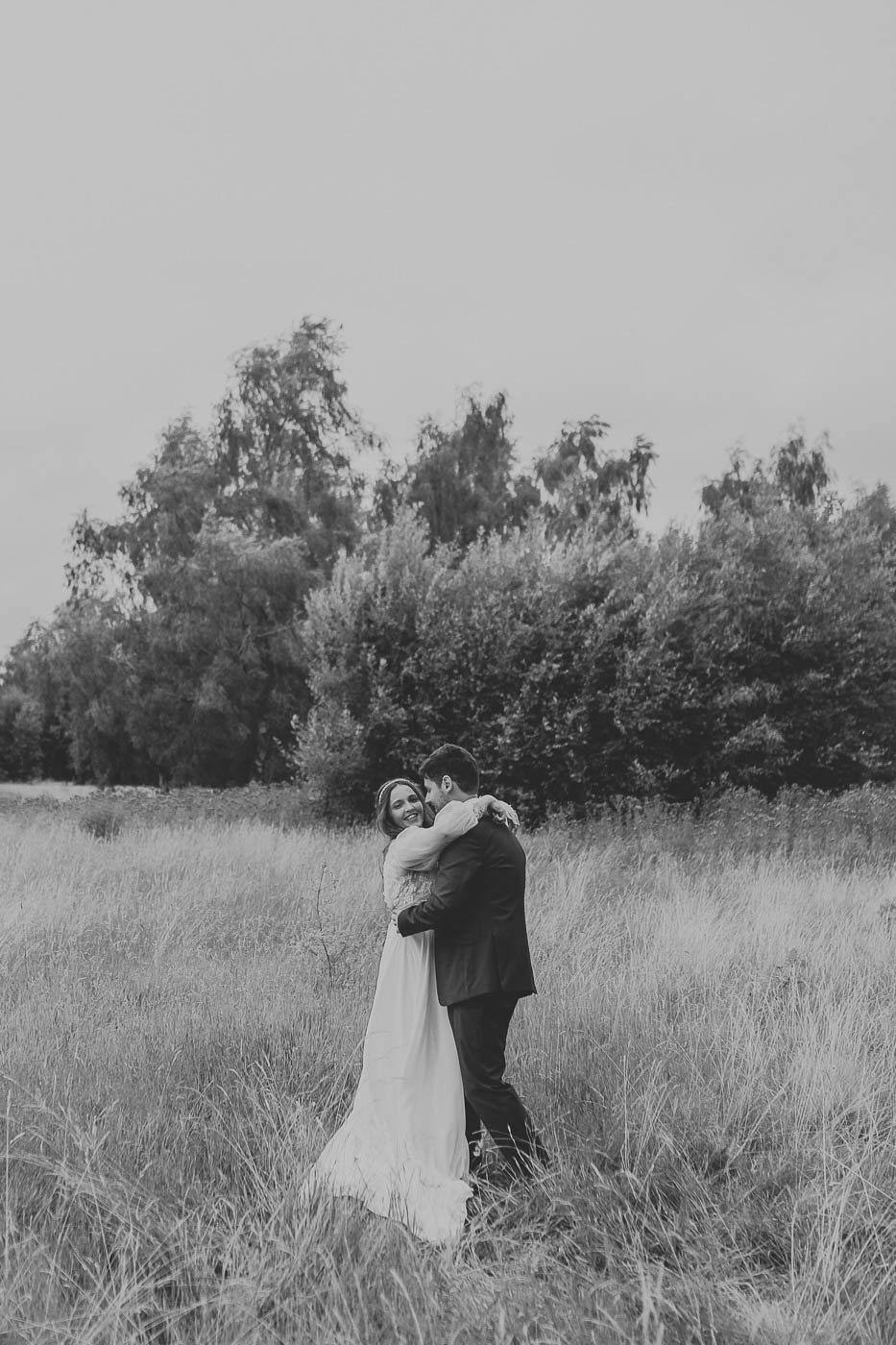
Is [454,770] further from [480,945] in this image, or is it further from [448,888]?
[480,945]

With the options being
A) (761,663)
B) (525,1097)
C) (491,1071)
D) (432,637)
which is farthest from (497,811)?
(761,663)

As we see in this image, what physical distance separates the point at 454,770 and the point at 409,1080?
3.75ft

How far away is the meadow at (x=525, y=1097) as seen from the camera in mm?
3074

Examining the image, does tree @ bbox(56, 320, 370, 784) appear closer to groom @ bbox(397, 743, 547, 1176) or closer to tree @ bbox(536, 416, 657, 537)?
tree @ bbox(536, 416, 657, 537)

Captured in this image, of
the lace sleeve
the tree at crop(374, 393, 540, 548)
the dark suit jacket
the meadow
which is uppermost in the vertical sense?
the tree at crop(374, 393, 540, 548)

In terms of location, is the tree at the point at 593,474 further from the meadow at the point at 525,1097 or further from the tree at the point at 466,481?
the meadow at the point at 525,1097

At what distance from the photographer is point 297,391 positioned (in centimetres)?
3288

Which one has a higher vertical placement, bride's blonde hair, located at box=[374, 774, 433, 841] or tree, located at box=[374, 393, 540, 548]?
tree, located at box=[374, 393, 540, 548]

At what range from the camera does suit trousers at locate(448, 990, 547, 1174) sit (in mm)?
3953

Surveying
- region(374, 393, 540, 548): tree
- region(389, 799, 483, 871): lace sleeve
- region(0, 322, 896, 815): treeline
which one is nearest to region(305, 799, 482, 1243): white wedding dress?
region(389, 799, 483, 871): lace sleeve

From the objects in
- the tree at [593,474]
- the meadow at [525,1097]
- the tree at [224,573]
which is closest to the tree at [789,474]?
the tree at [593,474]

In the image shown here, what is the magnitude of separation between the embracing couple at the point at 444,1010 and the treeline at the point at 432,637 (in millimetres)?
11069

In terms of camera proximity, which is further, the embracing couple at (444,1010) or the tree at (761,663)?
the tree at (761,663)

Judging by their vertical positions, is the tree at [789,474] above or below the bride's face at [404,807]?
above
